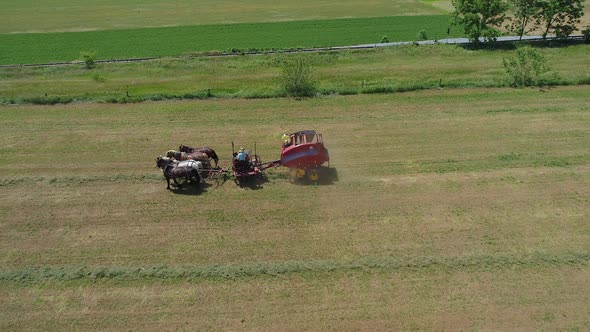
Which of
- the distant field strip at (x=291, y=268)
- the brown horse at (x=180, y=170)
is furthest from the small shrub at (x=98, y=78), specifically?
the distant field strip at (x=291, y=268)

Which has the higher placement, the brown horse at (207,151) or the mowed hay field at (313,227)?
the brown horse at (207,151)

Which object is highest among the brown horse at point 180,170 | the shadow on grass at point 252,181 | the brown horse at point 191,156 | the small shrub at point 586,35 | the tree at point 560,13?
the tree at point 560,13

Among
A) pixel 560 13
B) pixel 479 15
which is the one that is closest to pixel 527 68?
pixel 479 15

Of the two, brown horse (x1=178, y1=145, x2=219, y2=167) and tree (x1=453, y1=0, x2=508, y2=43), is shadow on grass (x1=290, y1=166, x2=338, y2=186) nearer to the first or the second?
brown horse (x1=178, y1=145, x2=219, y2=167)

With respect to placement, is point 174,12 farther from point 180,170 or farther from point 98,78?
point 180,170

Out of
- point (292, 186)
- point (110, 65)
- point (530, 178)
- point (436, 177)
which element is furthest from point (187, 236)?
point (110, 65)

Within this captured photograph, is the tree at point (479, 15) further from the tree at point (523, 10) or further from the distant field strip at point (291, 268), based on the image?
the distant field strip at point (291, 268)

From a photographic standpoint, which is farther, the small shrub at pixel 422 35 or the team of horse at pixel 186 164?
the small shrub at pixel 422 35
